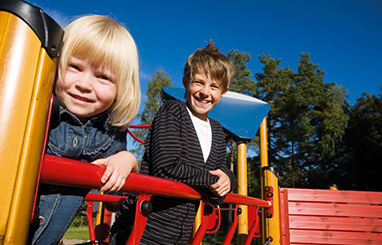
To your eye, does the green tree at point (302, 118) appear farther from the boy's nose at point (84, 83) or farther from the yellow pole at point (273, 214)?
the boy's nose at point (84, 83)

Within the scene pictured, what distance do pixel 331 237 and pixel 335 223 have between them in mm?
142

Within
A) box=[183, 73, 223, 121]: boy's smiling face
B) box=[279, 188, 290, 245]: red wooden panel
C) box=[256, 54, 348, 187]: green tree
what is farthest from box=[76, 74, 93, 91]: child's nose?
box=[256, 54, 348, 187]: green tree

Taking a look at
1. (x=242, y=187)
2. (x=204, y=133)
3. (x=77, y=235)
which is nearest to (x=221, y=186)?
(x=204, y=133)

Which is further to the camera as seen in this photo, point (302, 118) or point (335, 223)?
point (302, 118)

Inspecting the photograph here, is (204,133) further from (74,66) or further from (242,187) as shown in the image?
(242,187)

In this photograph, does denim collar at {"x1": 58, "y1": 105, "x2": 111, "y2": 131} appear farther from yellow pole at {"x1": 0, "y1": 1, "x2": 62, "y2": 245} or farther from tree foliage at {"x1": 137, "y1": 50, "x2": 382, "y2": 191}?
tree foliage at {"x1": 137, "y1": 50, "x2": 382, "y2": 191}

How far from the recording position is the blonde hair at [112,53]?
83 centimetres

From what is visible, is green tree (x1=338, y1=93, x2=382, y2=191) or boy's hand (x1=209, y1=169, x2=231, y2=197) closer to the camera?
boy's hand (x1=209, y1=169, x2=231, y2=197)

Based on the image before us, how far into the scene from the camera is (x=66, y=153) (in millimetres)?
867

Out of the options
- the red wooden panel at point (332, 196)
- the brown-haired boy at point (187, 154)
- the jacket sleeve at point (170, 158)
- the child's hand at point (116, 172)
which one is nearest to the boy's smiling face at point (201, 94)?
the brown-haired boy at point (187, 154)

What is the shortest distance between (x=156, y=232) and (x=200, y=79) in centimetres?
77

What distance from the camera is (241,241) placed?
333 centimetres

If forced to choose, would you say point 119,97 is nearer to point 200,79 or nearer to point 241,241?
point 200,79

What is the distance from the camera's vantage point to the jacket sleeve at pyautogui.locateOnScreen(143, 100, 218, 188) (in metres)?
1.19
